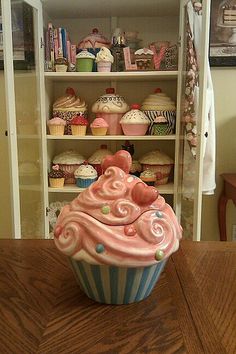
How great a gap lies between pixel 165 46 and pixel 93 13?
44 cm

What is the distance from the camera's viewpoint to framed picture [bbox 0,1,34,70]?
1633 millimetres

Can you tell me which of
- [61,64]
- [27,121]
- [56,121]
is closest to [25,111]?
[27,121]

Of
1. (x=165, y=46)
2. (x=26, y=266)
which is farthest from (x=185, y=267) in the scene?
(x=165, y=46)

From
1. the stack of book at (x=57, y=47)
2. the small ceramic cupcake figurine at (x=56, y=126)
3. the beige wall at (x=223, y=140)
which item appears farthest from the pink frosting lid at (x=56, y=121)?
the beige wall at (x=223, y=140)

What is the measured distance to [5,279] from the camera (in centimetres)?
67

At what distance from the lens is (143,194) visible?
57 cm

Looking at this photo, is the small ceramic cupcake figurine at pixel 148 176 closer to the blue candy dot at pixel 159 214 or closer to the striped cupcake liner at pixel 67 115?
the striped cupcake liner at pixel 67 115

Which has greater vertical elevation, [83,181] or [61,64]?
[61,64]

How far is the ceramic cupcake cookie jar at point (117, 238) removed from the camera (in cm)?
54

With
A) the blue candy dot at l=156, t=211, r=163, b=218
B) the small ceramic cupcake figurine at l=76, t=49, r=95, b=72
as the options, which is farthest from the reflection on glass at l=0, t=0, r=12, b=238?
the blue candy dot at l=156, t=211, r=163, b=218

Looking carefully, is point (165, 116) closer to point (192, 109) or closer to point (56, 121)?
point (192, 109)

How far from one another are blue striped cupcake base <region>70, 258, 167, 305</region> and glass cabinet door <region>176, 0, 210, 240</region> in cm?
111

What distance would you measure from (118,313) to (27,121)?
1416mm

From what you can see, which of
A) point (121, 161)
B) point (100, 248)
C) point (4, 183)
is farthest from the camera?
point (4, 183)
